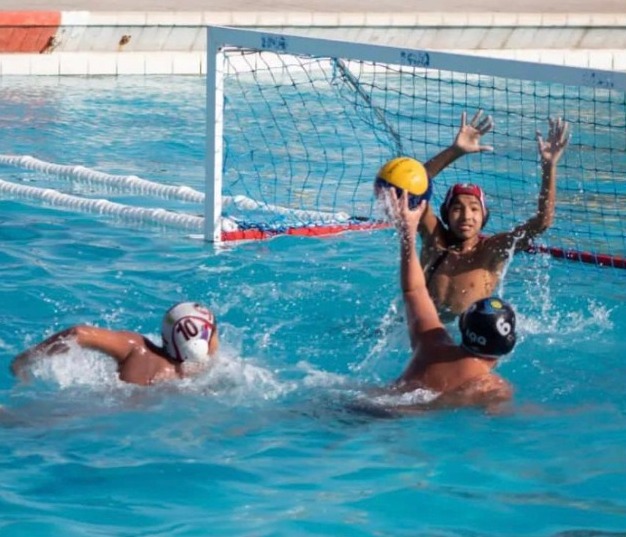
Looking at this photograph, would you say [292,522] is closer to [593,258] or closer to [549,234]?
[593,258]

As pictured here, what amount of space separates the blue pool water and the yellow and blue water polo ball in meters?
0.92

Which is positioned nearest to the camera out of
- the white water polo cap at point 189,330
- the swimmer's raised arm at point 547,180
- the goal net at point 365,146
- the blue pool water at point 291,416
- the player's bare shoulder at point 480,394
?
the blue pool water at point 291,416

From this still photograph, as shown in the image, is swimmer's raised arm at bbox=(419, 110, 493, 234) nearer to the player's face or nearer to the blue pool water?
the player's face

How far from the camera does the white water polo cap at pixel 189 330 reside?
19.0ft

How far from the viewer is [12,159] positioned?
1180 cm

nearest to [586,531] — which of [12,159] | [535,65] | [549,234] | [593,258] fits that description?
[535,65]

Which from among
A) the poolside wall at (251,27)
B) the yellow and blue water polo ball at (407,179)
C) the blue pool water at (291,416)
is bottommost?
the blue pool water at (291,416)

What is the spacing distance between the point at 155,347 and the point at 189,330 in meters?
0.33

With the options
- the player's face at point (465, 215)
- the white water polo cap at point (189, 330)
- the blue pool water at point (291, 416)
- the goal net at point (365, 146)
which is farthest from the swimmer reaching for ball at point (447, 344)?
the goal net at point (365, 146)

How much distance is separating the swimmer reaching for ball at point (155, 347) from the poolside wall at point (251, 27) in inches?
408

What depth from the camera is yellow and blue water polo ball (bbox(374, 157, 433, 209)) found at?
5.81 metres

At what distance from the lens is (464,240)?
680 cm

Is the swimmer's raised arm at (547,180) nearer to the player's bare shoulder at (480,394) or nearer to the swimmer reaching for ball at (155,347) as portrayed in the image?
the player's bare shoulder at (480,394)

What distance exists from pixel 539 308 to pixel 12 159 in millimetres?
5582
